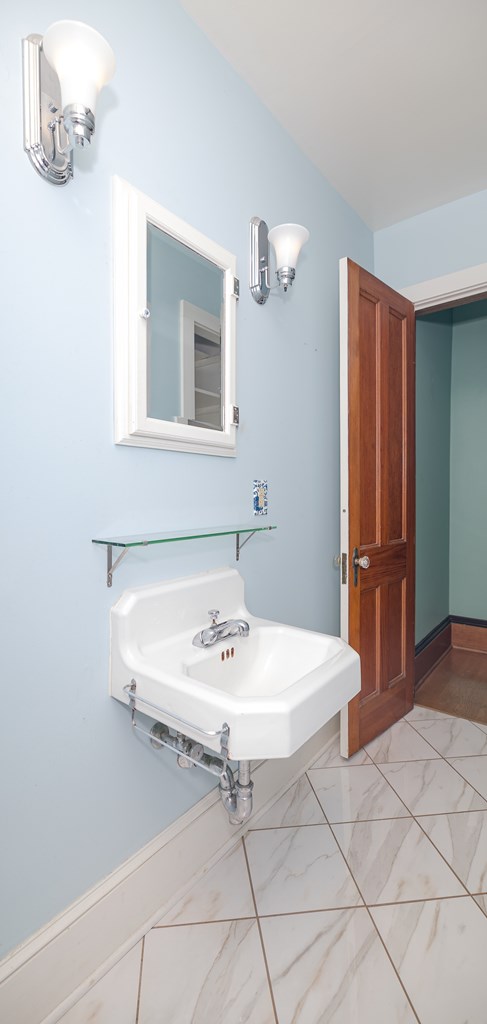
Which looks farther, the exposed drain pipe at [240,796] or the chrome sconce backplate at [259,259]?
the chrome sconce backplate at [259,259]

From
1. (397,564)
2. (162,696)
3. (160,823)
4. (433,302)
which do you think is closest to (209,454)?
(162,696)

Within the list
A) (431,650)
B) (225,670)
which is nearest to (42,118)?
(225,670)

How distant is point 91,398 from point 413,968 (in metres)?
1.55

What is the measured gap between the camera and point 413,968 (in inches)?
44.2

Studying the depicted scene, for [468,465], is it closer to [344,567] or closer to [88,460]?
[344,567]

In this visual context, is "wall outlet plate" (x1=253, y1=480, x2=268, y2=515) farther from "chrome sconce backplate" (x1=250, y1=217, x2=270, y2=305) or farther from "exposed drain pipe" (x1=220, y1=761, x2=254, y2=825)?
"exposed drain pipe" (x1=220, y1=761, x2=254, y2=825)

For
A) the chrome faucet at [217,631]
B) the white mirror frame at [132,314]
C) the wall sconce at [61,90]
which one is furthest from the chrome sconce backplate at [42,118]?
the chrome faucet at [217,631]

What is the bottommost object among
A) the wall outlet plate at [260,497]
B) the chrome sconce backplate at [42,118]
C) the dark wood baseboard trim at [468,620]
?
the dark wood baseboard trim at [468,620]

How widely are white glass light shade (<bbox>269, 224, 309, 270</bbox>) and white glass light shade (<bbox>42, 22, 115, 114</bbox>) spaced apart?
0.73 meters

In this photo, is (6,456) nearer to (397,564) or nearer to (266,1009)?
(266,1009)

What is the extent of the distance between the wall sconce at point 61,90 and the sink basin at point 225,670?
97 centimetres

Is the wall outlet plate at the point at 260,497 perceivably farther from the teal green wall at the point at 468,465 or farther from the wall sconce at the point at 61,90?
the teal green wall at the point at 468,465

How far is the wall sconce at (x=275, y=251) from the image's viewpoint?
1526 millimetres

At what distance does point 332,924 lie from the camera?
1241 millimetres
